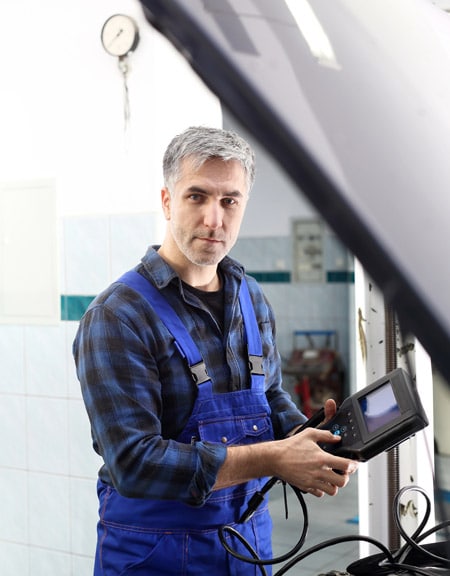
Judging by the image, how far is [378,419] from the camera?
1.08m

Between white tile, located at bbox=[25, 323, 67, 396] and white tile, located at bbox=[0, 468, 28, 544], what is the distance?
1.26ft

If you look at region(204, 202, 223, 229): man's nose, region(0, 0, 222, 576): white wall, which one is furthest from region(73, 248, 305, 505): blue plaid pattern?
region(0, 0, 222, 576): white wall

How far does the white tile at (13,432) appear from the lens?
11.0ft

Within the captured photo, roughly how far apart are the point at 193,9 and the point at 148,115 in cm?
272

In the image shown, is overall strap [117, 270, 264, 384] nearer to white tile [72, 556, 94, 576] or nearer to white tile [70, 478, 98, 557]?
white tile [70, 478, 98, 557]

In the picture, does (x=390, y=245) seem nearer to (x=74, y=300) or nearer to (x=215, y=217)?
(x=215, y=217)

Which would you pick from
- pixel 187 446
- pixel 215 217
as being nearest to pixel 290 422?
pixel 187 446

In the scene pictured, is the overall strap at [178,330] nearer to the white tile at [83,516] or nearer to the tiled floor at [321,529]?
the white tile at [83,516]

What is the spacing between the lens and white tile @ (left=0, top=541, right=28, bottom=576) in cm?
338

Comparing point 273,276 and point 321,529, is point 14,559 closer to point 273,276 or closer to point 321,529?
point 321,529

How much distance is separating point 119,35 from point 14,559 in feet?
7.07

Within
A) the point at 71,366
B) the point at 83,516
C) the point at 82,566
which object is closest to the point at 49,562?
the point at 82,566

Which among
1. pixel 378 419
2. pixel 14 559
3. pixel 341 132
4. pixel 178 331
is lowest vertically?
pixel 14 559

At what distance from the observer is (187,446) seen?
136 cm
